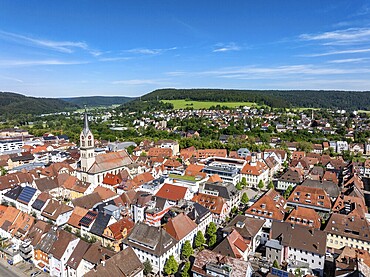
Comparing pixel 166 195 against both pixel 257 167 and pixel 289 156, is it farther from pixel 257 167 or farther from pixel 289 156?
pixel 289 156

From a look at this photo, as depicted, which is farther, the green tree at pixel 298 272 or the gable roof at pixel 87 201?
the gable roof at pixel 87 201

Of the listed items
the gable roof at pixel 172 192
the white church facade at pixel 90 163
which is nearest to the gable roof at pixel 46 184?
the white church facade at pixel 90 163

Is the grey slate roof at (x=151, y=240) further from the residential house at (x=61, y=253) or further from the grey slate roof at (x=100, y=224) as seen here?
the residential house at (x=61, y=253)

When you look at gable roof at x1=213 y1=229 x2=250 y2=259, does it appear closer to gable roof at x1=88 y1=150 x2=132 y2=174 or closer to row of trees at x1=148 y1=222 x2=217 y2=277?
row of trees at x1=148 y1=222 x2=217 y2=277

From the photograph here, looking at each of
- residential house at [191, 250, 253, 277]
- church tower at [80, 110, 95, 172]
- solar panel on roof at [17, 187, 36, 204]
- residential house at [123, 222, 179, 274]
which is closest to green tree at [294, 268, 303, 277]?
residential house at [191, 250, 253, 277]

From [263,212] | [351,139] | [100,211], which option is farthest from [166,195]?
[351,139]

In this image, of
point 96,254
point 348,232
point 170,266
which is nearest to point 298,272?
point 348,232

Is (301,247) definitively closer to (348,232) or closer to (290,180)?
(348,232)

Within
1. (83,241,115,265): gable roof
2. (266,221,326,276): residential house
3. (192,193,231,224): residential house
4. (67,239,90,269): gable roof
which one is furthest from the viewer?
(192,193,231,224): residential house
